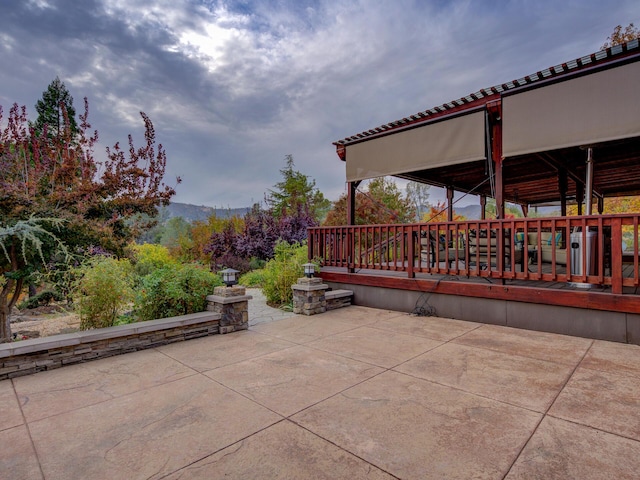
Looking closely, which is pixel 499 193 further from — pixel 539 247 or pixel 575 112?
pixel 575 112

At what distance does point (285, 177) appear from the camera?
19.9 metres

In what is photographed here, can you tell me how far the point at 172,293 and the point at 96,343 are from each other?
3.12 ft

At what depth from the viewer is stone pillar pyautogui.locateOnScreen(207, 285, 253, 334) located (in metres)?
4.19

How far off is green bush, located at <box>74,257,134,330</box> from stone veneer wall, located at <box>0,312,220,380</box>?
8.6 inches

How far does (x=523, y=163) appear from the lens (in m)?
6.52

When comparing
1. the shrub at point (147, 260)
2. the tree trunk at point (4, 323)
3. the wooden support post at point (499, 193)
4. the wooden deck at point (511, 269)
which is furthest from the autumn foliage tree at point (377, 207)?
the tree trunk at point (4, 323)

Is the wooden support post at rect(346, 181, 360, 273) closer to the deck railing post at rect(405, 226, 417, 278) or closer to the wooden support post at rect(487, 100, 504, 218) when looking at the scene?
the deck railing post at rect(405, 226, 417, 278)

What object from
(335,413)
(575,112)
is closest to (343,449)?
(335,413)

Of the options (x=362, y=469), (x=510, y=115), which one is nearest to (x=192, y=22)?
(x=510, y=115)

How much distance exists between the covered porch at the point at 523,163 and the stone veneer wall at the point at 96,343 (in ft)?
9.36

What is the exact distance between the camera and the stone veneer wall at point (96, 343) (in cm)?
287

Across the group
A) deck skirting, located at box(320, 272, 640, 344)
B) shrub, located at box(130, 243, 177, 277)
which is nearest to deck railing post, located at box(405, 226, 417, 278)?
deck skirting, located at box(320, 272, 640, 344)

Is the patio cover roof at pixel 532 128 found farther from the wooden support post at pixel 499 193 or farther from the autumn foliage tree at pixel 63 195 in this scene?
the autumn foliage tree at pixel 63 195

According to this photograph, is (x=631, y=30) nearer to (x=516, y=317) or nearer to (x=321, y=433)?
(x=516, y=317)
